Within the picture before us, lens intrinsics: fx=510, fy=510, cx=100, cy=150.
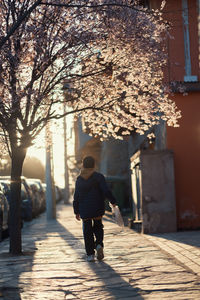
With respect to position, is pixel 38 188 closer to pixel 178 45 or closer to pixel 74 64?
pixel 178 45

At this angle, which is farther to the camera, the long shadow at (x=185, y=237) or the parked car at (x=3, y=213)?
the parked car at (x=3, y=213)

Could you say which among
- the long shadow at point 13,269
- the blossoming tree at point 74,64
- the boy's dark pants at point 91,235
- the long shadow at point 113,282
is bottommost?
the long shadow at point 13,269

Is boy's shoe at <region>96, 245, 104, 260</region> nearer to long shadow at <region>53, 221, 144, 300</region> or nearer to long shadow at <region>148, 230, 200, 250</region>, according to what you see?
long shadow at <region>53, 221, 144, 300</region>

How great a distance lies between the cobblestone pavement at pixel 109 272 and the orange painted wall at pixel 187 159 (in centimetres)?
192

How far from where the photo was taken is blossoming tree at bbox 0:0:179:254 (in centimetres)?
1016

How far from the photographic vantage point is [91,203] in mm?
8516

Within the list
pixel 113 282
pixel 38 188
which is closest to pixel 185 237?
pixel 113 282

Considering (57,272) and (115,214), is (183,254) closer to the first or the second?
(115,214)

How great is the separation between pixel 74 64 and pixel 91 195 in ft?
12.4

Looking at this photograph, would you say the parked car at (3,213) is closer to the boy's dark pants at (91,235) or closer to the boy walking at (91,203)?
the boy walking at (91,203)

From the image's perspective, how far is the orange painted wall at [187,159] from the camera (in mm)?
12938

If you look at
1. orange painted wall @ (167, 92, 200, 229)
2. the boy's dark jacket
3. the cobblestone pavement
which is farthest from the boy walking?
orange painted wall @ (167, 92, 200, 229)

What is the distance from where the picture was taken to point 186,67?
544 inches

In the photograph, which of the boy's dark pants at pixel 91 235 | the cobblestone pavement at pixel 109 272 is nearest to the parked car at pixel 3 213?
the cobblestone pavement at pixel 109 272
